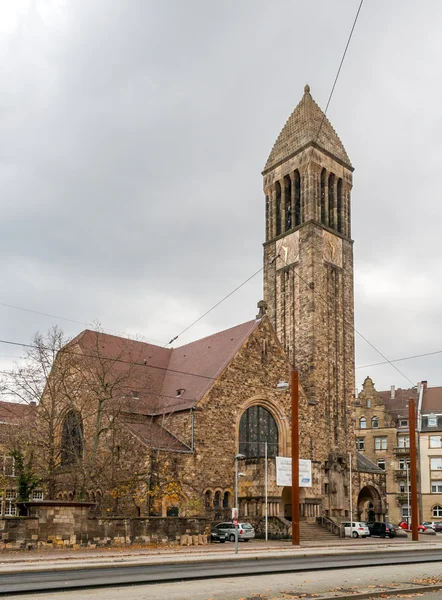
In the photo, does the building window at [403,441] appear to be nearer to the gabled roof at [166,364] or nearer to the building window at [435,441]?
the building window at [435,441]

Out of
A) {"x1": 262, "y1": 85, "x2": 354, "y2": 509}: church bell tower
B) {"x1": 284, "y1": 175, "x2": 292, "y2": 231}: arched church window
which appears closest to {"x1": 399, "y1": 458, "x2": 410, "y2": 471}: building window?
{"x1": 262, "y1": 85, "x2": 354, "y2": 509}: church bell tower


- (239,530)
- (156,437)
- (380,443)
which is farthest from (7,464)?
(380,443)

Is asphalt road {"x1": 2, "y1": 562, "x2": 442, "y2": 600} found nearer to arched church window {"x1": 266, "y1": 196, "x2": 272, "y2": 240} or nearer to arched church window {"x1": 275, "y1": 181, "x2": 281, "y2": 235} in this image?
arched church window {"x1": 275, "y1": 181, "x2": 281, "y2": 235}

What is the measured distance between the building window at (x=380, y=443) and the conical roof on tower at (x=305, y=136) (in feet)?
91.2

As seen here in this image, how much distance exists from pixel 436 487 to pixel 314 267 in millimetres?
27576

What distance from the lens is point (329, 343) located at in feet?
157

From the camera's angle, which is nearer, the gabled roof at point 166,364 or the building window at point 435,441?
the gabled roof at point 166,364

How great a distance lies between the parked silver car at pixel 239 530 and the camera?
1304 inches

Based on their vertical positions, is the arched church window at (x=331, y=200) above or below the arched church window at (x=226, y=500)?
above

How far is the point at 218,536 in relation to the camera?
1307 inches

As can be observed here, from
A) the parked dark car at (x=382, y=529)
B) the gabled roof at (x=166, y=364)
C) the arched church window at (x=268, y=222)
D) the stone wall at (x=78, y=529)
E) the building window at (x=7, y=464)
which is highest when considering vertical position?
the arched church window at (x=268, y=222)

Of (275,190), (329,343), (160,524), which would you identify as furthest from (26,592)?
(275,190)

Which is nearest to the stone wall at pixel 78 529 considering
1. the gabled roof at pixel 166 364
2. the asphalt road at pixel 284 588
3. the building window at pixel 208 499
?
the building window at pixel 208 499

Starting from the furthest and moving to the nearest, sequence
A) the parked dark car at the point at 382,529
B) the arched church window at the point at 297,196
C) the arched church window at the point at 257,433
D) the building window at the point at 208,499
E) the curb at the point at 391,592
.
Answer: the arched church window at the point at 297,196
the parked dark car at the point at 382,529
the arched church window at the point at 257,433
the building window at the point at 208,499
the curb at the point at 391,592
